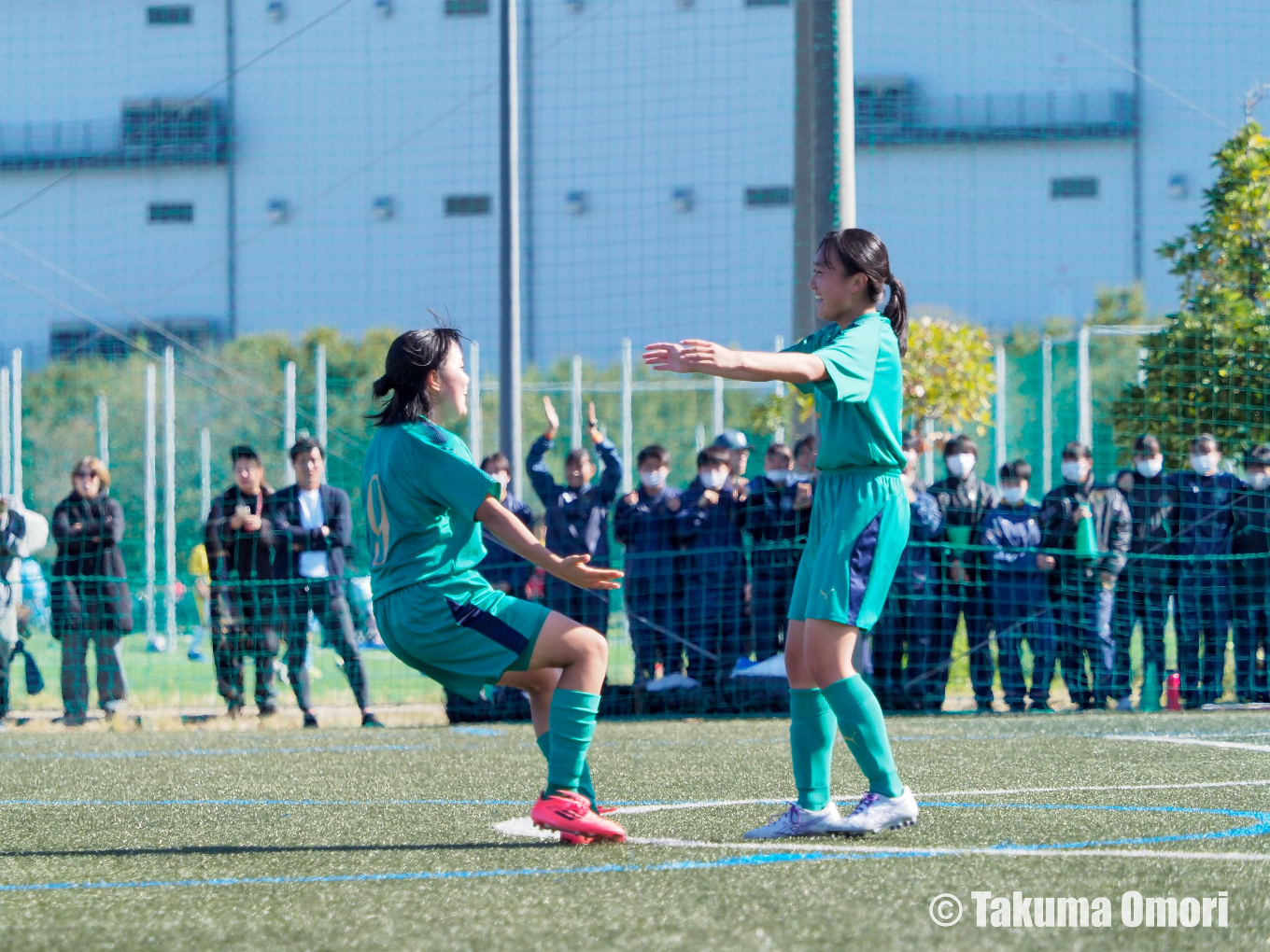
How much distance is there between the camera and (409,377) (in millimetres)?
4414

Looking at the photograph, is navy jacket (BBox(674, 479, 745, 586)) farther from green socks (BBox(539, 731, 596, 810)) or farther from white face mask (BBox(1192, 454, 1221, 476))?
green socks (BBox(539, 731, 596, 810))

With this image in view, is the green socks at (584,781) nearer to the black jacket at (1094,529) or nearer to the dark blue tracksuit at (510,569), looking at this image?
the dark blue tracksuit at (510,569)

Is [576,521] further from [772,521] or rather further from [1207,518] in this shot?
[1207,518]

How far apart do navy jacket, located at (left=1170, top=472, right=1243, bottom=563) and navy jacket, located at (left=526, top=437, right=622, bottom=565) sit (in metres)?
3.52

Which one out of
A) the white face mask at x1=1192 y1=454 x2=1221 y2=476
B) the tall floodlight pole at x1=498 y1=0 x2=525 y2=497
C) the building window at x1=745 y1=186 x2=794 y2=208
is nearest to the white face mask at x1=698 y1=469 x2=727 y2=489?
the tall floodlight pole at x1=498 y1=0 x2=525 y2=497

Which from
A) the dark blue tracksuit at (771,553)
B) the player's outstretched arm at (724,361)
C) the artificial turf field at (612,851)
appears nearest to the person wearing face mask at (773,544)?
the dark blue tracksuit at (771,553)

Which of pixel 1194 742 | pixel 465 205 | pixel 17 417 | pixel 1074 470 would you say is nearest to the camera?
pixel 1194 742

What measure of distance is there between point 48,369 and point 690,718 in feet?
71.2

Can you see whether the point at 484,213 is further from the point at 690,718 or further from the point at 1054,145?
the point at 690,718

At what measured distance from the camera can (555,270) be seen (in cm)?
2488

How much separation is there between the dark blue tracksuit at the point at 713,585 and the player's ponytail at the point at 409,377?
564cm

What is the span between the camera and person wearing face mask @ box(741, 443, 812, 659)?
992 cm

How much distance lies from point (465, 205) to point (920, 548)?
18.4 meters

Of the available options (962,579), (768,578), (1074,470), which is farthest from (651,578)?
(1074,470)
